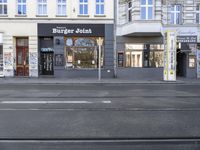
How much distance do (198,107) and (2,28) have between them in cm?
2008

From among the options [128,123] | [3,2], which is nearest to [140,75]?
[3,2]

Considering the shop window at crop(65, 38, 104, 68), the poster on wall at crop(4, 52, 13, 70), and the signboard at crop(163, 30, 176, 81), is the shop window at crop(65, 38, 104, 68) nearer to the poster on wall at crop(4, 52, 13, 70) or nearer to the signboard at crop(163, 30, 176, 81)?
the poster on wall at crop(4, 52, 13, 70)

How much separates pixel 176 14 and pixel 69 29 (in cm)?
899

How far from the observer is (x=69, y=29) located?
86.7 feet

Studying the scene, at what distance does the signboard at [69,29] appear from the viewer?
2639 centimetres

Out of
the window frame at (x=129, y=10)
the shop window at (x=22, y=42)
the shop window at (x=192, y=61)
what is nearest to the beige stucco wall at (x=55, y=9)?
the window frame at (x=129, y=10)

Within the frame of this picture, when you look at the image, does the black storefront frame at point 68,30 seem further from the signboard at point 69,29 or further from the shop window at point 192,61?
the shop window at point 192,61

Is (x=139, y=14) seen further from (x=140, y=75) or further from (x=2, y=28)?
(x=2, y=28)

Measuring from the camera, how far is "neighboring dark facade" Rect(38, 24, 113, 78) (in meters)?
26.4

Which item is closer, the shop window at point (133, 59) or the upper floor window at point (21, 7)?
the shop window at point (133, 59)

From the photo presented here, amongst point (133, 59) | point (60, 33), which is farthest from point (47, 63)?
point (133, 59)

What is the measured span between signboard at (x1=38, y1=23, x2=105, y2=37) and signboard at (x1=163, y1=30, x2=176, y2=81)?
5.81m

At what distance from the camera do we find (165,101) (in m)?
12.1

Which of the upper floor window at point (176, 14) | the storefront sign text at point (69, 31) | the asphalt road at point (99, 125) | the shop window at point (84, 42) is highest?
the upper floor window at point (176, 14)
